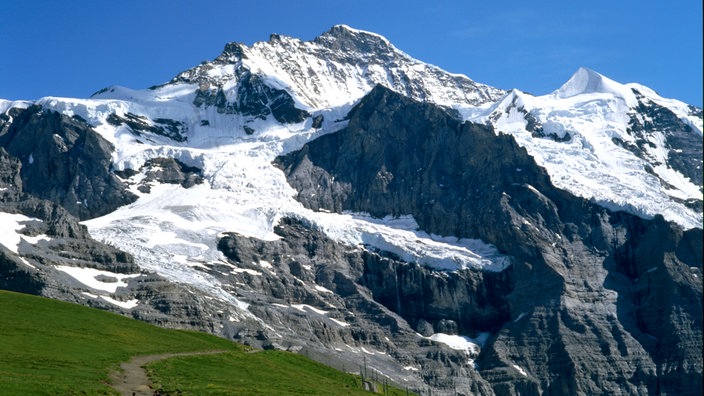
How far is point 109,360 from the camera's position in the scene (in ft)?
403

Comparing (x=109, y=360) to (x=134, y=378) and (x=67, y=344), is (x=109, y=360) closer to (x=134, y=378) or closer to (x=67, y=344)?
(x=67, y=344)

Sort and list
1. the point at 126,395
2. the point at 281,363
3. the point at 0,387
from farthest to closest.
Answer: the point at 281,363
the point at 126,395
the point at 0,387

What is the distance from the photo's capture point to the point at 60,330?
147m

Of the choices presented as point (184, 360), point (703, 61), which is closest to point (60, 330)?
point (184, 360)

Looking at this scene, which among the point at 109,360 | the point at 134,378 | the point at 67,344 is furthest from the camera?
the point at 67,344

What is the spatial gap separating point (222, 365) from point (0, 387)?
4416 centimetres

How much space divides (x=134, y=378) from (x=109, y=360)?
1374 cm

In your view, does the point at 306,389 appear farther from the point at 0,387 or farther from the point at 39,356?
the point at 0,387

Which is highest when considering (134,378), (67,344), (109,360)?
(67,344)

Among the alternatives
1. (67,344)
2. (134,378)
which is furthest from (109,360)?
(134,378)

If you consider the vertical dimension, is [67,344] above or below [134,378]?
above

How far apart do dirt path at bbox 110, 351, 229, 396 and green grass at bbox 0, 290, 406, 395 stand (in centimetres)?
109

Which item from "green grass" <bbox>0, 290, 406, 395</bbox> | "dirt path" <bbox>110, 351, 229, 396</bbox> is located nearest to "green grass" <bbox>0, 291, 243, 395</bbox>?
"green grass" <bbox>0, 290, 406, 395</bbox>

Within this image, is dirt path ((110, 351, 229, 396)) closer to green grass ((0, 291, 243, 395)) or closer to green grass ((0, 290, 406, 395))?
green grass ((0, 290, 406, 395))
